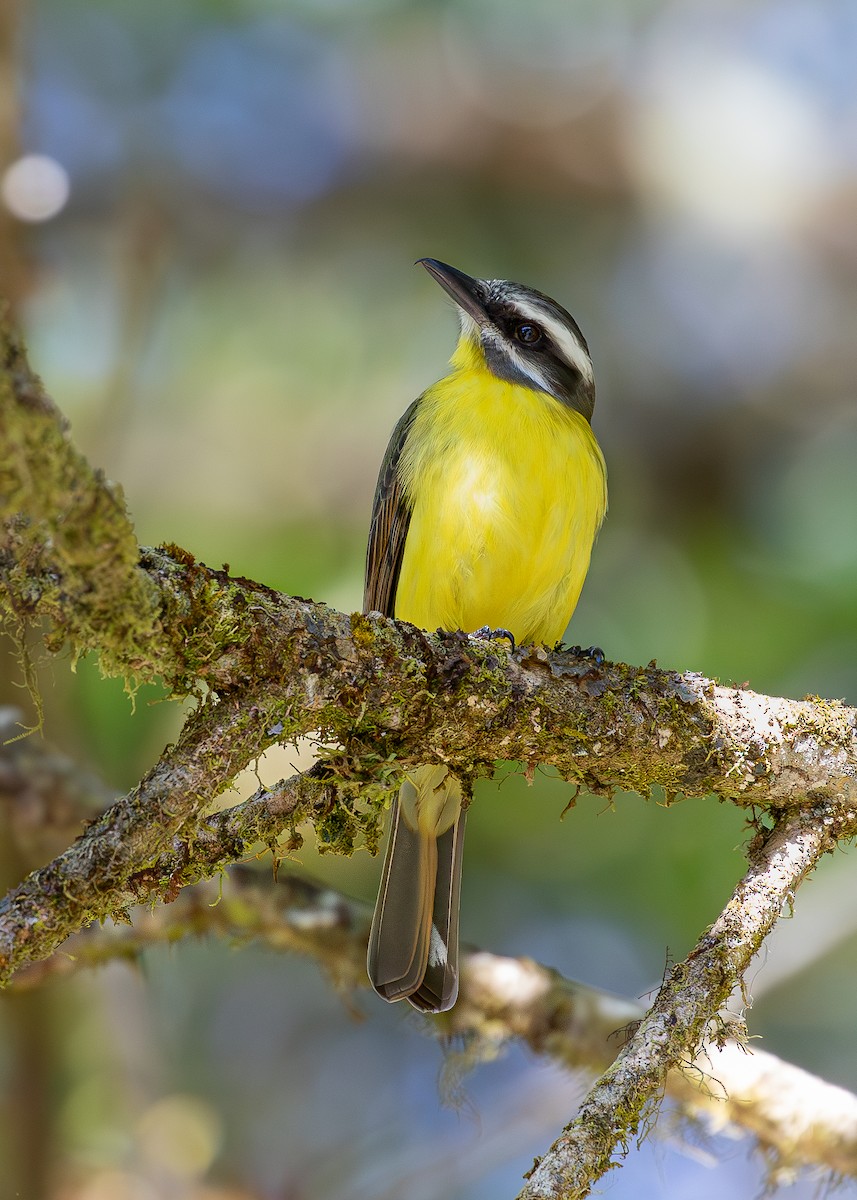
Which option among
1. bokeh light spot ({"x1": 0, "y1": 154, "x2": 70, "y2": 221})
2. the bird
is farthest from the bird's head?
bokeh light spot ({"x1": 0, "y1": 154, "x2": 70, "y2": 221})

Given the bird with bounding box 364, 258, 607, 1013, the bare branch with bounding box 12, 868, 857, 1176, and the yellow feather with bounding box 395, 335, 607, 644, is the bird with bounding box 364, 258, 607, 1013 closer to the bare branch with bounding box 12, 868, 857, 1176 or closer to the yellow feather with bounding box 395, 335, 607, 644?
the yellow feather with bounding box 395, 335, 607, 644

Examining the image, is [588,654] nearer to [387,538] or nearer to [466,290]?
[387,538]

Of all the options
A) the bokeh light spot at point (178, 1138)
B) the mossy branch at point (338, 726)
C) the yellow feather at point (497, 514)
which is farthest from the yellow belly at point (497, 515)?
the bokeh light spot at point (178, 1138)

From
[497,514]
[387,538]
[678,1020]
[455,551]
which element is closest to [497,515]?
[497,514]

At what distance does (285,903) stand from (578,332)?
8.29ft

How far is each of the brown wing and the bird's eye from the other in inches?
22.4

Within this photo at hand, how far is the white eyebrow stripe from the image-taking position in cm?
469

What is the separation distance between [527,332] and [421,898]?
221cm

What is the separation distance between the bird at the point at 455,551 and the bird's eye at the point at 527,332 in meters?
0.21

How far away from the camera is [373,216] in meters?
6.58

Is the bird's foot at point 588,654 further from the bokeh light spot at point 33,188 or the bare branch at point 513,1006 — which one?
the bokeh light spot at point 33,188

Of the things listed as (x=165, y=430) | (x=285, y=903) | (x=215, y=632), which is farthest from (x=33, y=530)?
(x=165, y=430)

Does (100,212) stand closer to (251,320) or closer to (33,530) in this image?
(251,320)

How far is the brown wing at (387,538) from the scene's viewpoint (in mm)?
4250
